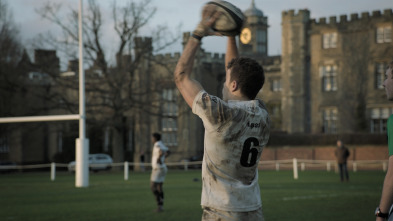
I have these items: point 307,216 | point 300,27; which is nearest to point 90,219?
point 307,216

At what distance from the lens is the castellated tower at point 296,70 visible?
197 ft

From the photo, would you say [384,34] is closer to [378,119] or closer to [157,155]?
[378,119]

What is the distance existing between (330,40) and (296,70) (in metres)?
4.07

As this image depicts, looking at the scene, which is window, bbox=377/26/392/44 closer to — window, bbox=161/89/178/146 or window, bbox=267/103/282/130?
window, bbox=267/103/282/130

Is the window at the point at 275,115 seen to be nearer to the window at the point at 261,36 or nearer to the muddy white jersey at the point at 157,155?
the window at the point at 261,36

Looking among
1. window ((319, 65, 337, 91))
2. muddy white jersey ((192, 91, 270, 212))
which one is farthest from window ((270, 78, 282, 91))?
muddy white jersey ((192, 91, 270, 212))

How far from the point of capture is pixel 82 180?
2772 cm

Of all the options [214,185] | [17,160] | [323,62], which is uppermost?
[323,62]

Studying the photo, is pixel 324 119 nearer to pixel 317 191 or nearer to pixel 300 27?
pixel 300 27

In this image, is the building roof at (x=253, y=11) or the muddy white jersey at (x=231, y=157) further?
the building roof at (x=253, y=11)

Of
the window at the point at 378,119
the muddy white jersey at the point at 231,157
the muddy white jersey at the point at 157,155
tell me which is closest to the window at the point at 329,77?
the window at the point at 378,119

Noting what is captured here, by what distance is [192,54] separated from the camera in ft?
17.0

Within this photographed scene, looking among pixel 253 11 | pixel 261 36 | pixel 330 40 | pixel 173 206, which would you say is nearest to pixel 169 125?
pixel 330 40

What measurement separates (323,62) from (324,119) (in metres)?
4.82
